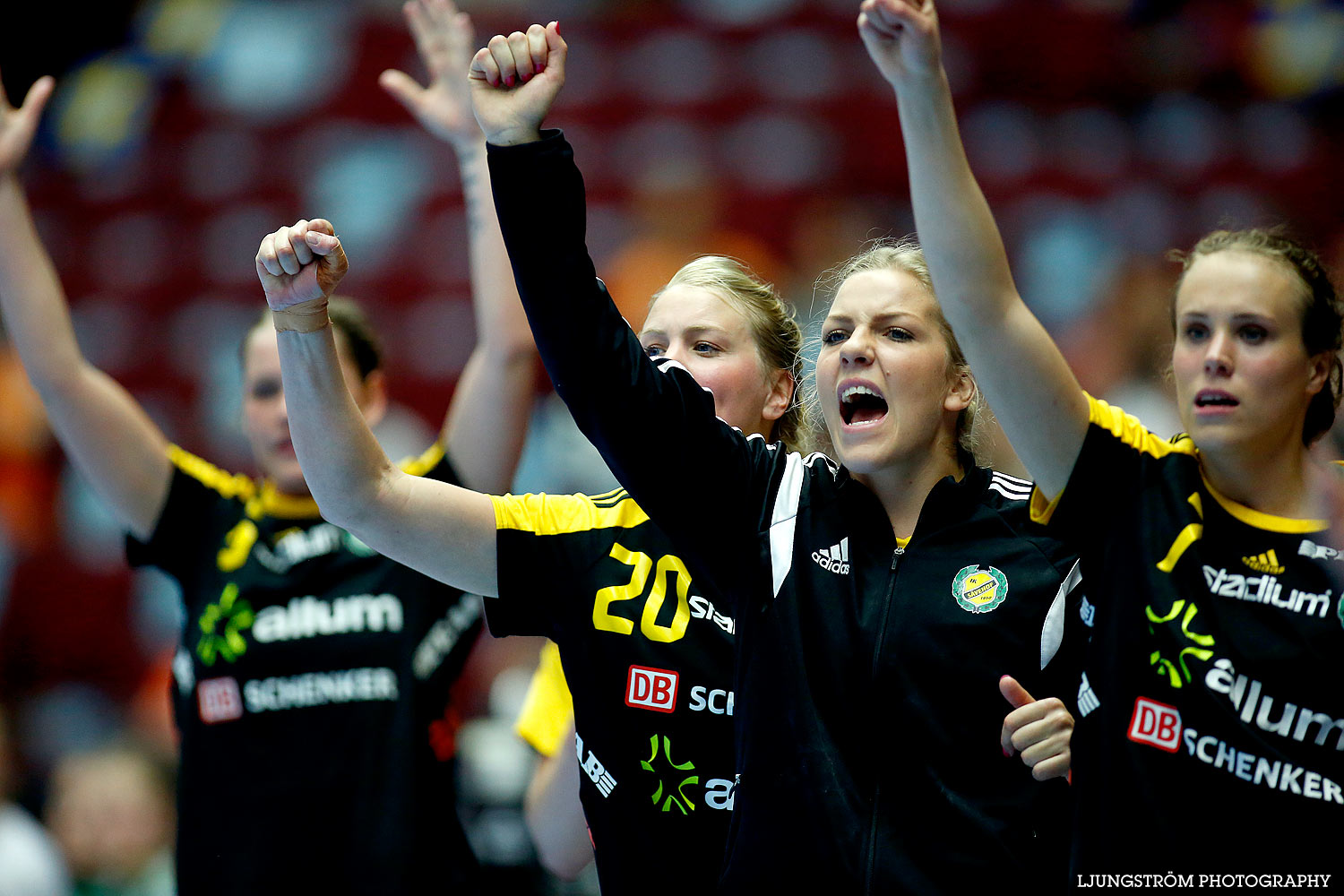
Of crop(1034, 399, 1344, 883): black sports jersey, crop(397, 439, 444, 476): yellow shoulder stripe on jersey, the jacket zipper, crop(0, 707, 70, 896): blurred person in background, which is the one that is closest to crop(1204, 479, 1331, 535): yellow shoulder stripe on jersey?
crop(1034, 399, 1344, 883): black sports jersey

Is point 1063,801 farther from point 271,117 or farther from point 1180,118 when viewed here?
point 271,117

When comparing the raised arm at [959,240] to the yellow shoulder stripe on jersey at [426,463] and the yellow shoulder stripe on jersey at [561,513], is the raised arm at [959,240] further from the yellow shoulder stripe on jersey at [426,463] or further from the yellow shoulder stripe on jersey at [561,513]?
the yellow shoulder stripe on jersey at [426,463]

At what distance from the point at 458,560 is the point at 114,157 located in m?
7.50

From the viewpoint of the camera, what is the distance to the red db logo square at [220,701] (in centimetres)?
303

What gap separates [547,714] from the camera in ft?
9.62

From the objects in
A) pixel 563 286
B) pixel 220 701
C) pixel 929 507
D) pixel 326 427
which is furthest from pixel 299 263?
pixel 220 701

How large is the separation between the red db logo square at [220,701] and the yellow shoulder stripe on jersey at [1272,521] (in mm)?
2115

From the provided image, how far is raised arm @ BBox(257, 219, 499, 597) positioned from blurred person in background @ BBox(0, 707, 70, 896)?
118 inches

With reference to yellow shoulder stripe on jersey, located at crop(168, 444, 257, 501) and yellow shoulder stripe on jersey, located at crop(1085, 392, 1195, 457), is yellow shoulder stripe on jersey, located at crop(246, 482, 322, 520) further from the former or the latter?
yellow shoulder stripe on jersey, located at crop(1085, 392, 1195, 457)

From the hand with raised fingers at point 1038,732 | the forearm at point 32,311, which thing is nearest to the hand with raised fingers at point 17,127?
the forearm at point 32,311

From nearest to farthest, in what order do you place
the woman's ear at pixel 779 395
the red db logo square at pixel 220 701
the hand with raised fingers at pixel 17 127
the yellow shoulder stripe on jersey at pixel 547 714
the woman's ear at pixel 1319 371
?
the woman's ear at pixel 1319 371
the woman's ear at pixel 779 395
the yellow shoulder stripe on jersey at pixel 547 714
the red db logo square at pixel 220 701
the hand with raised fingers at pixel 17 127

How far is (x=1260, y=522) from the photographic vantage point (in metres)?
2.04

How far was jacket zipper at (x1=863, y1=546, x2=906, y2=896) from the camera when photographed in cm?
182

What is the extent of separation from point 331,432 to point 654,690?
2.35ft
